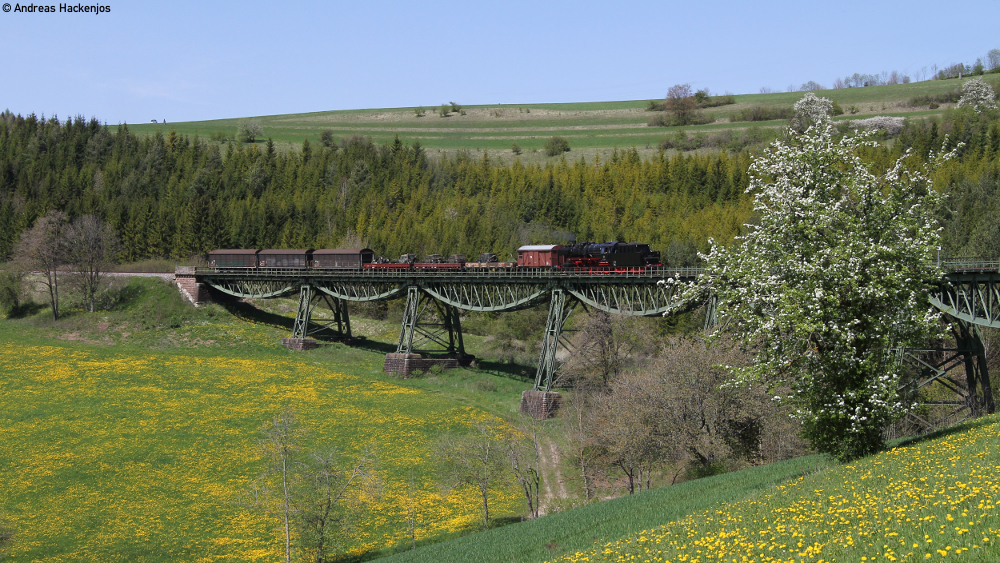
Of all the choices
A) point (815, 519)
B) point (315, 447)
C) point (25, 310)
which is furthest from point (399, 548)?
point (25, 310)

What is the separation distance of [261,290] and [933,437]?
7296cm

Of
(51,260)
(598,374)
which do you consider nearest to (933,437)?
(598,374)

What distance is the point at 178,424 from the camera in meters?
48.5

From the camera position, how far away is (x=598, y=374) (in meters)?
54.4

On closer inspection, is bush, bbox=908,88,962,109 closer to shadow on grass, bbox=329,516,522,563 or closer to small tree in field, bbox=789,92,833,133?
small tree in field, bbox=789,92,833,133

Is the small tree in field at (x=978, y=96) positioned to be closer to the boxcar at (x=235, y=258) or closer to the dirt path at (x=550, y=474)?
the dirt path at (x=550, y=474)

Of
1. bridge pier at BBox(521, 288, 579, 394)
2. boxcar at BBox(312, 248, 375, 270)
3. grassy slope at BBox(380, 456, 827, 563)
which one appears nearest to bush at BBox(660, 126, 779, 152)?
boxcar at BBox(312, 248, 375, 270)

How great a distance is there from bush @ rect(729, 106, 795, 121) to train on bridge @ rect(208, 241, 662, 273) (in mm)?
140771

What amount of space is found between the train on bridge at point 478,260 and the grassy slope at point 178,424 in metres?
7.06

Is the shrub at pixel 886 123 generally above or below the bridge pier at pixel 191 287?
above

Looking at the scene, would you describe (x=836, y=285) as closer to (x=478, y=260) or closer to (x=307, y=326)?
(x=478, y=260)

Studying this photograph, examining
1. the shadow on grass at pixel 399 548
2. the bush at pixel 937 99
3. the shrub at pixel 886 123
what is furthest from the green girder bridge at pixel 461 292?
the bush at pixel 937 99

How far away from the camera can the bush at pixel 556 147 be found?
179750mm

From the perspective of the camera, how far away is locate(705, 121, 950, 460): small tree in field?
20188mm
